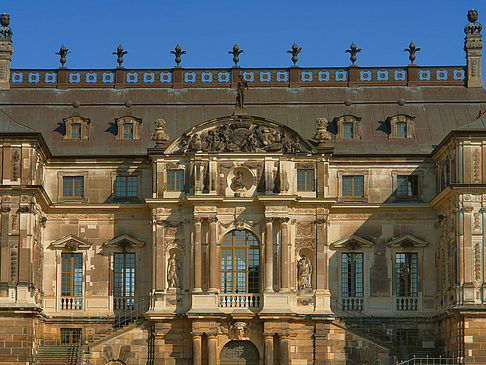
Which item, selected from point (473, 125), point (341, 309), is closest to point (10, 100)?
point (341, 309)

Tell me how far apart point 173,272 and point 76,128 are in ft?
35.7

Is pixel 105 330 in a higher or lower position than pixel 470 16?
lower

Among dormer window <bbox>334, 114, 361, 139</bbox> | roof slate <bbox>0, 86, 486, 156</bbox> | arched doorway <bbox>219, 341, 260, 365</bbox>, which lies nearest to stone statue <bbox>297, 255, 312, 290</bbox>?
arched doorway <bbox>219, 341, 260, 365</bbox>

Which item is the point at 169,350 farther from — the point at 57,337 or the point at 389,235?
the point at 389,235

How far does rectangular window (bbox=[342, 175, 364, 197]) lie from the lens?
6222cm

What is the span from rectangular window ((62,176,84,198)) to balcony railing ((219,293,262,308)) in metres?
10.3

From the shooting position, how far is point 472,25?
2657 inches

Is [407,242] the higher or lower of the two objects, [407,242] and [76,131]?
the lower

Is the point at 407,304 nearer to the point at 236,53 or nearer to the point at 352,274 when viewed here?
the point at 352,274

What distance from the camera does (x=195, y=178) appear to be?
5959cm

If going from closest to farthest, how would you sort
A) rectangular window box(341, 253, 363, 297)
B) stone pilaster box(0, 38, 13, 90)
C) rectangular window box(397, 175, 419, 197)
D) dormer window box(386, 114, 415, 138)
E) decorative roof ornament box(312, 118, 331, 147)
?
decorative roof ornament box(312, 118, 331, 147) → rectangular window box(341, 253, 363, 297) → rectangular window box(397, 175, 419, 197) → dormer window box(386, 114, 415, 138) → stone pilaster box(0, 38, 13, 90)

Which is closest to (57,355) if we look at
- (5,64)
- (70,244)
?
(70,244)

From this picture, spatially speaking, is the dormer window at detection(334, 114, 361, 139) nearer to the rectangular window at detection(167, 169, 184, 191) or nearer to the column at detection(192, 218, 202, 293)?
the rectangular window at detection(167, 169, 184, 191)

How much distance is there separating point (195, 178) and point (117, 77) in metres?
11.4
